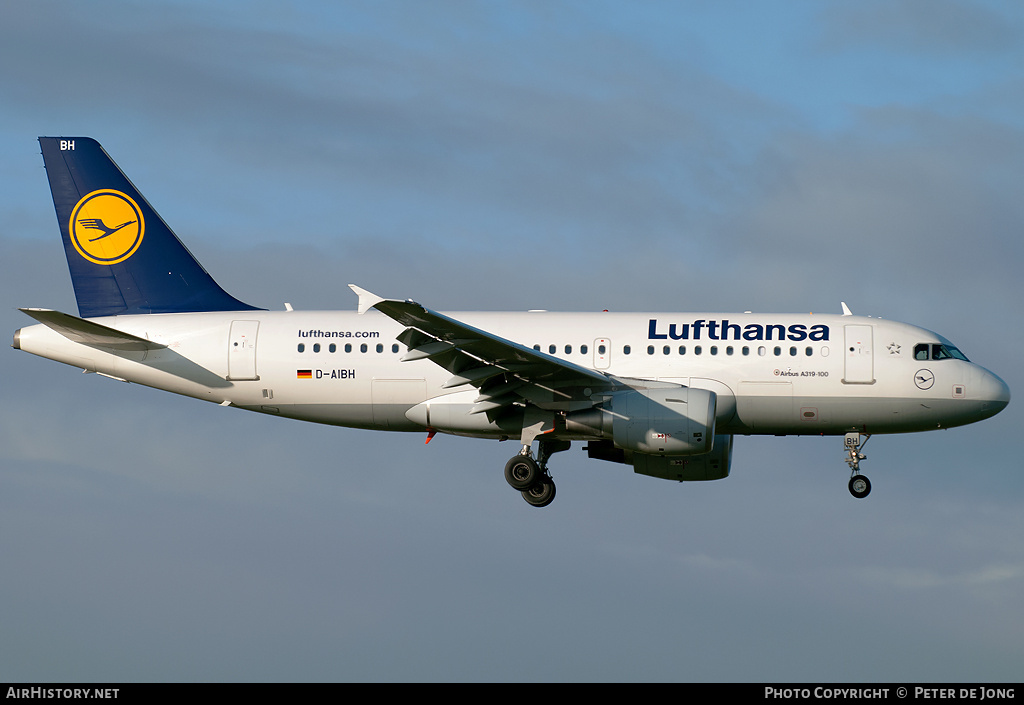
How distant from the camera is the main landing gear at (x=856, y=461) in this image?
2828 cm

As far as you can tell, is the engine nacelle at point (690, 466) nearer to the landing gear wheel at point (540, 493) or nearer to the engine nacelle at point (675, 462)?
the engine nacelle at point (675, 462)

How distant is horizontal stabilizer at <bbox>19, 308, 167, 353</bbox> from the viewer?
27.6 metres

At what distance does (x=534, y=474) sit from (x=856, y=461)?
26.3 ft

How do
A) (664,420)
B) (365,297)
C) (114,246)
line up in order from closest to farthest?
1. (365,297)
2. (664,420)
3. (114,246)

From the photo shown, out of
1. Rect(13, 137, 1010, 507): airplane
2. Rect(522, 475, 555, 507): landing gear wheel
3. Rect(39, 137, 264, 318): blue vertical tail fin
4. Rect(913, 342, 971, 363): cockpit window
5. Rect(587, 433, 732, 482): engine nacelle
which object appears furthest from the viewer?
Rect(39, 137, 264, 318): blue vertical tail fin

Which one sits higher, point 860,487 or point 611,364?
point 611,364

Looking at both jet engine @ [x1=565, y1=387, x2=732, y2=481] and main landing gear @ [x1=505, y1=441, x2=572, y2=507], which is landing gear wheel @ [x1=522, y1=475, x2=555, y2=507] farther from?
jet engine @ [x1=565, y1=387, x2=732, y2=481]

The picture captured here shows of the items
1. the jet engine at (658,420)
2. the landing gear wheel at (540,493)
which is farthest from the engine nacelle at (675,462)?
the jet engine at (658,420)

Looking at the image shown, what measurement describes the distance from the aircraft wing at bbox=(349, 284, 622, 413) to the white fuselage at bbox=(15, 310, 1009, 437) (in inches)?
51.6

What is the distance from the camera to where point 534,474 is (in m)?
27.9

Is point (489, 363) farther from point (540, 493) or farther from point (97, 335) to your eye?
point (97, 335)

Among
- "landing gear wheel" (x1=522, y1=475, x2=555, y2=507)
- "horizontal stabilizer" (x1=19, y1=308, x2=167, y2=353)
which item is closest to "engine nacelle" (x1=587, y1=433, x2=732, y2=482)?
"landing gear wheel" (x1=522, y1=475, x2=555, y2=507)

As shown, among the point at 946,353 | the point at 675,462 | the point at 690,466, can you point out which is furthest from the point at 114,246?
the point at 946,353
